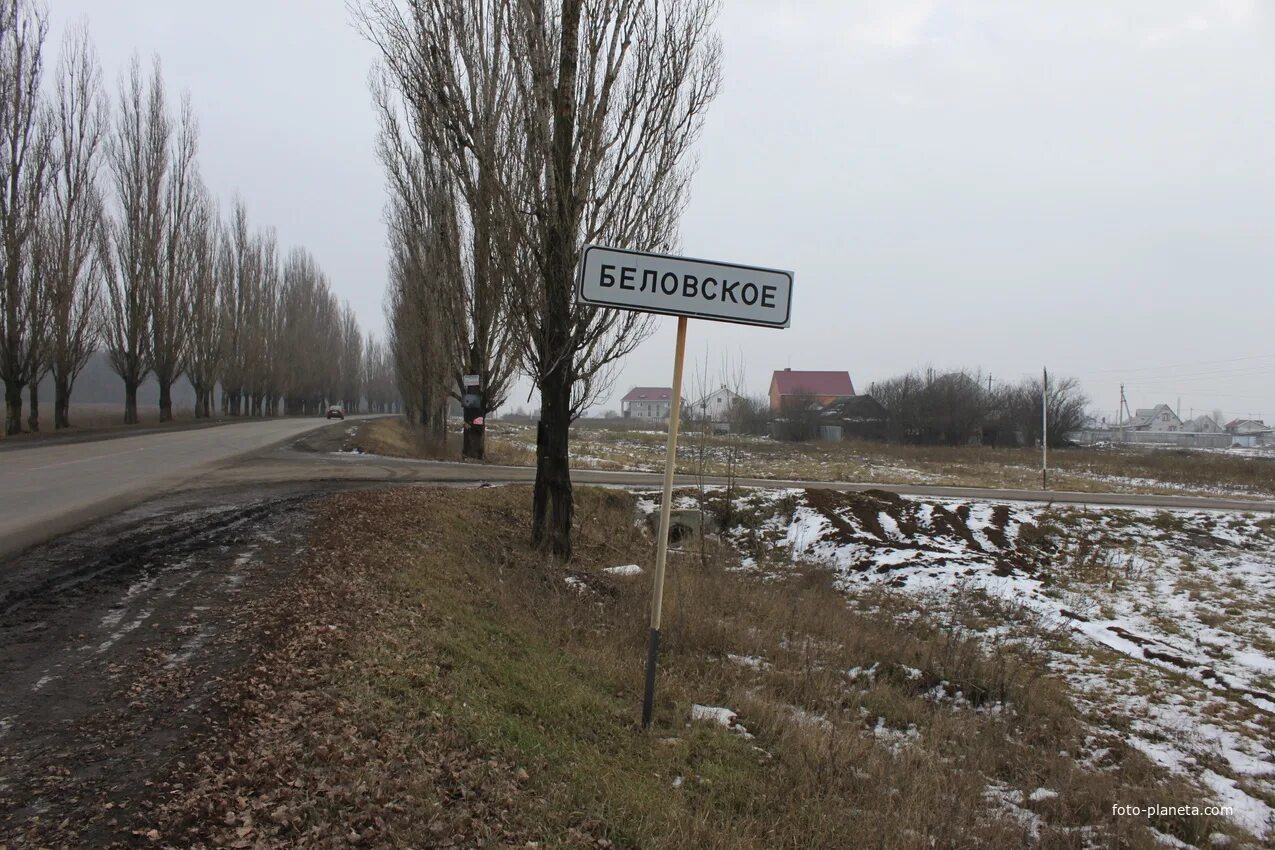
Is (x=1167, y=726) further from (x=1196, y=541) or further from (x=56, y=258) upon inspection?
(x=56, y=258)

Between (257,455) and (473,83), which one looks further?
(257,455)

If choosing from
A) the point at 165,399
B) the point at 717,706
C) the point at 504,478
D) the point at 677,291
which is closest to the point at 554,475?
the point at 717,706

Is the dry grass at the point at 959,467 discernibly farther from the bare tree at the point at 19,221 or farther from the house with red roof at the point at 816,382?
the house with red roof at the point at 816,382

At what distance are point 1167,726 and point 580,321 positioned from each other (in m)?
6.70

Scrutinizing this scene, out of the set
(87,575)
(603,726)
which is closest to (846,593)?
(603,726)

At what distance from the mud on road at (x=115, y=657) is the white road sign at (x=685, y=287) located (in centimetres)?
294

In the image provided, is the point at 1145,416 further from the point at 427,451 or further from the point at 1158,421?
the point at 427,451

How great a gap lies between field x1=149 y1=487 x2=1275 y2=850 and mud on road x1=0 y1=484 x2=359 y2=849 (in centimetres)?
22

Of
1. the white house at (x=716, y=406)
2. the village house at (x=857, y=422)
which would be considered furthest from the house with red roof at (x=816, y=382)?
the white house at (x=716, y=406)

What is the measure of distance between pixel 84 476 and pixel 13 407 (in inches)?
673

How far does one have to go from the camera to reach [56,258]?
25.2m

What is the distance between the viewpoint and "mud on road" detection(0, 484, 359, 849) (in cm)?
267

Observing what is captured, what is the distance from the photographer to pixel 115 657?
4.09 meters

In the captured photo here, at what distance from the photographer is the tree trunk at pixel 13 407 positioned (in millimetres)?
23672
